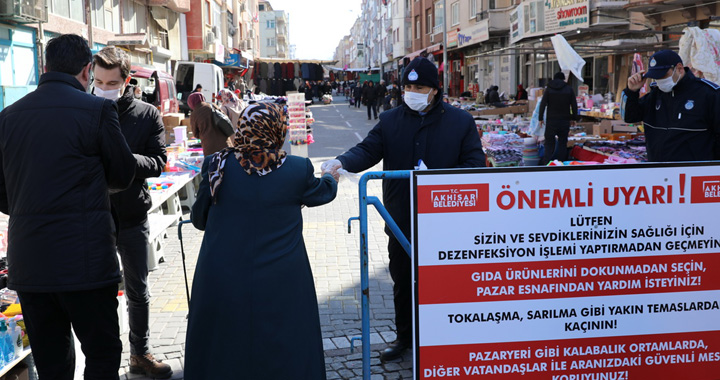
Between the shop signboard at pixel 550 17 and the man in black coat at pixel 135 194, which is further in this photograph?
the shop signboard at pixel 550 17

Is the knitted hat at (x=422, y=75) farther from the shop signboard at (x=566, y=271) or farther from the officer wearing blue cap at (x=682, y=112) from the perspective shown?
the officer wearing blue cap at (x=682, y=112)

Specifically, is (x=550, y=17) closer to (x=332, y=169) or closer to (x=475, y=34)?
(x=475, y=34)

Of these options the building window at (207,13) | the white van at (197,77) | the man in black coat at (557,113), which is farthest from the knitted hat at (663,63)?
the building window at (207,13)

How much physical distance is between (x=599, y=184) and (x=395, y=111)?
1764 millimetres

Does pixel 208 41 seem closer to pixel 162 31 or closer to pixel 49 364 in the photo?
pixel 162 31

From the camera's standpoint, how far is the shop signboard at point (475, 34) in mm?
29119

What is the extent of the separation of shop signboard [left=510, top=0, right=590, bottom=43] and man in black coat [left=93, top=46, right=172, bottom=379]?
627 inches

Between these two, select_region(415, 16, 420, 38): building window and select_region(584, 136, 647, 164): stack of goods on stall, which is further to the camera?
select_region(415, 16, 420, 38): building window

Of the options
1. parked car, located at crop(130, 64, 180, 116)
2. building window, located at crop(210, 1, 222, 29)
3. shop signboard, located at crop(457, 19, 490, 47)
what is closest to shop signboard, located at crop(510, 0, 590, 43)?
shop signboard, located at crop(457, 19, 490, 47)

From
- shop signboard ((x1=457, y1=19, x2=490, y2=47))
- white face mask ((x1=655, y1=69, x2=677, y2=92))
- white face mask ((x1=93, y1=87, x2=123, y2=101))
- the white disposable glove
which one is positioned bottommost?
the white disposable glove

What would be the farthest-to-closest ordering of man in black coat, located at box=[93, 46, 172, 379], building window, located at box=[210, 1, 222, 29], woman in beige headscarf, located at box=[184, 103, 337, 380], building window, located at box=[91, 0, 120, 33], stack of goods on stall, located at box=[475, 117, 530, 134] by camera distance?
building window, located at box=[210, 1, 222, 29] → building window, located at box=[91, 0, 120, 33] → stack of goods on stall, located at box=[475, 117, 530, 134] → man in black coat, located at box=[93, 46, 172, 379] → woman in beige headscarf, located at box=[184, 103, 337, 380]

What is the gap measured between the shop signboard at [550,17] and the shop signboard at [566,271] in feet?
52.4

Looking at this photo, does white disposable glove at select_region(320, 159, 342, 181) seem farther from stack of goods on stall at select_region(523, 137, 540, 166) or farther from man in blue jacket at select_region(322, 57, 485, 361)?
stack of goods on stall at select_region(523, 137, 540, 166)

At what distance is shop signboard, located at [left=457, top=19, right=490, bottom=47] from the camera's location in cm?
2912
